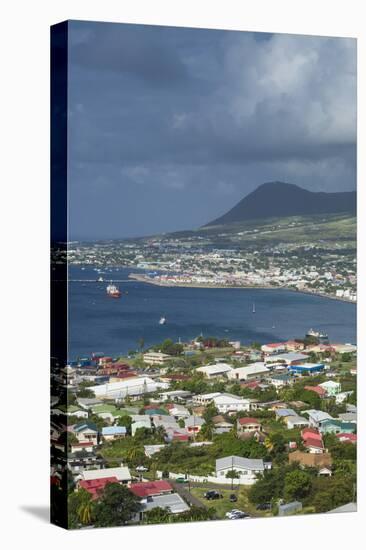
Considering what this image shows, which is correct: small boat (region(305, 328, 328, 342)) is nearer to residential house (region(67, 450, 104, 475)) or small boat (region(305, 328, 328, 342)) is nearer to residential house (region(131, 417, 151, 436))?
residential house (region(131, 417, 151, 436))

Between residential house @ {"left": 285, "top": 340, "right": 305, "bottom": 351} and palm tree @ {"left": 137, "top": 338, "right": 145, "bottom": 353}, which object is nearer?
palm tree @ {"left": 137, "top": 338, "right": 145, "bottom": 353}

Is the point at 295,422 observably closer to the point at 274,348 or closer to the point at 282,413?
the point at 282,413

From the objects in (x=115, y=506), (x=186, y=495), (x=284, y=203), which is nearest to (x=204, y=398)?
(x=186, y=495)

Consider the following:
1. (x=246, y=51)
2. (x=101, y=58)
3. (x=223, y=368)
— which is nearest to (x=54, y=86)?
(x=101, y=58)

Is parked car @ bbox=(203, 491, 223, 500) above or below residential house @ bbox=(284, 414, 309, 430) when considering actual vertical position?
below

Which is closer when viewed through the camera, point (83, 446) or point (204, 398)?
point (83, 446)

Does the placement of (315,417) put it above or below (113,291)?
below

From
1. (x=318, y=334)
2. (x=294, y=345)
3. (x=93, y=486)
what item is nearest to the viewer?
(x=93, y=486)

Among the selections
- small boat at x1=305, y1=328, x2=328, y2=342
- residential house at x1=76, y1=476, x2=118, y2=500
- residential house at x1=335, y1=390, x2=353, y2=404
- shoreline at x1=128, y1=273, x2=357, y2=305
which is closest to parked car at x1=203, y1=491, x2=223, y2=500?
residential house at x1=76, y1=476, x2=118, y2=500
